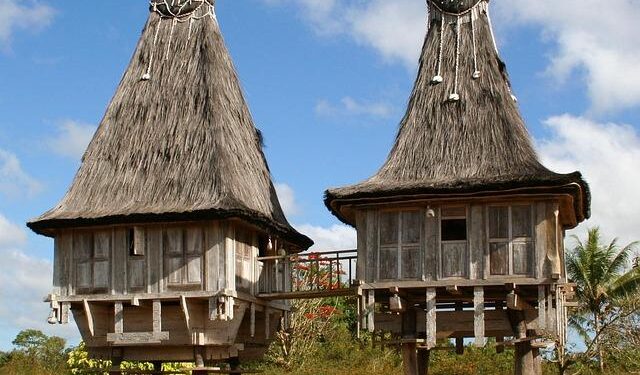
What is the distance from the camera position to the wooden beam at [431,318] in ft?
66.5

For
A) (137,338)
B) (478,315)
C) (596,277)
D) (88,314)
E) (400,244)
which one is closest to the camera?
(478,315)

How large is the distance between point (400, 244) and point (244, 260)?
4021mm

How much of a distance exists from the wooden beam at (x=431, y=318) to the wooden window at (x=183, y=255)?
4.92m

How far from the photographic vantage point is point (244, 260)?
2288 centimetres

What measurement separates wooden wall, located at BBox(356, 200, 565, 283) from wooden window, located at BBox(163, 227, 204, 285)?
3.53m

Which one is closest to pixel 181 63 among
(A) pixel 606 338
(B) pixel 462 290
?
(B) pixel 462 290

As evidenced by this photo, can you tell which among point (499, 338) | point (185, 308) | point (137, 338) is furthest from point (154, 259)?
point (499, 338)

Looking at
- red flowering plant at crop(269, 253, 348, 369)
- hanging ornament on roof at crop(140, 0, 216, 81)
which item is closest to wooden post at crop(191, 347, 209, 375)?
hanging ornament on roof at crop(140, 0, 216, 81)

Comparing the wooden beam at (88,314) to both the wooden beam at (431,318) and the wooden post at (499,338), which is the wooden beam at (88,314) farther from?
the wooden post at (499,338)

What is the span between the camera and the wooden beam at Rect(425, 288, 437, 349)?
798 inches

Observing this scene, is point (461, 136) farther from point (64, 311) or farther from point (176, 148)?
point (64, 311)

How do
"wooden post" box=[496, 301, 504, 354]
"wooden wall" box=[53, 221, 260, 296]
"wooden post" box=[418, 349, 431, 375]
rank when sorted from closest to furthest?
"wooden post" box=[496, 301, 504, 354] < "wooden wall" box=[53, 221, 260, 296] < "wooden post" box=[418, 349, 431, 375]

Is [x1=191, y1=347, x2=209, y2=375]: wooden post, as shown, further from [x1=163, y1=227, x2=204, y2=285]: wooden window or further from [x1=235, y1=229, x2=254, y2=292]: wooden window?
[x1=163, y1=227, x2=204, y2=285]: wooden window

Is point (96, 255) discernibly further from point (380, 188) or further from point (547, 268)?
point (547, 268)
